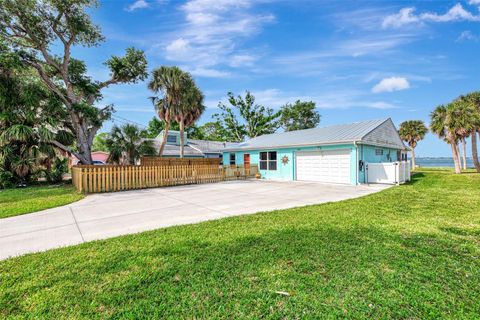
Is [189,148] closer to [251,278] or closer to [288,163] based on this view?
[288,163]

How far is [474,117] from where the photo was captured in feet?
61.4

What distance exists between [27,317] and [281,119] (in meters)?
37.6

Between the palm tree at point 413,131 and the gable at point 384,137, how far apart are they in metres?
16.0

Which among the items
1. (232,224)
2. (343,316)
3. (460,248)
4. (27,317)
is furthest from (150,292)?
(460,248)

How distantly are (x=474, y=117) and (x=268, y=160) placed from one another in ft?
58.9

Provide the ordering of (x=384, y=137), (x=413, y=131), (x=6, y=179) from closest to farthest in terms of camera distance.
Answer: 1. (x=6, y=179)
2. (x=384, y=137)
3. (x=413, y=131)

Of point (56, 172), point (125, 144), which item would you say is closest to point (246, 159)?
point (125, 144)

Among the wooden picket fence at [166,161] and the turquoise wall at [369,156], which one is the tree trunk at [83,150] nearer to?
the wooden picket fence at [166,161]

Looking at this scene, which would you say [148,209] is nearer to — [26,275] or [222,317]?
[26,275]

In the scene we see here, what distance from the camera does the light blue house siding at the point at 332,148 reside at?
476 inches

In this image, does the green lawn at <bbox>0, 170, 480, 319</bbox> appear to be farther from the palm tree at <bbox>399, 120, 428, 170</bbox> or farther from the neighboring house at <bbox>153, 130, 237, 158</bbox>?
the palm tree at <bbox>399, 120, 428, 170</bbox>

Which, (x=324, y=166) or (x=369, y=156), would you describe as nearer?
(x=369, y=156)

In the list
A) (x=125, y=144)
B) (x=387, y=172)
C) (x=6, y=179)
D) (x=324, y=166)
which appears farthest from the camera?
(x=125, y=144)

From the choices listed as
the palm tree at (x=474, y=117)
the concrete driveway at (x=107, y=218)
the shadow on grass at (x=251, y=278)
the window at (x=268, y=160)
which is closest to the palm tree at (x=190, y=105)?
the window at (x=268, y=160)
